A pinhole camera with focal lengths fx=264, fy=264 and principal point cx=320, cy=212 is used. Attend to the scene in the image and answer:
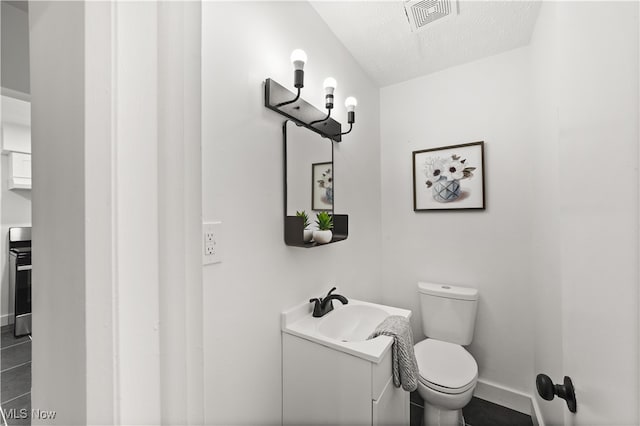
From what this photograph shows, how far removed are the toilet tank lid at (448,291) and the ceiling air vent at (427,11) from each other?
1.65 m

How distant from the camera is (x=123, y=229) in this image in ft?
1.35

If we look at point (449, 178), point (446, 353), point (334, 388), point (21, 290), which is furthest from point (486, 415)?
point (21, 290)

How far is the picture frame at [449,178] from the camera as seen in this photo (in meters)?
1.84

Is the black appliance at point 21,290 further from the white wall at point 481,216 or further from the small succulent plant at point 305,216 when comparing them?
the white wall at point 481,216

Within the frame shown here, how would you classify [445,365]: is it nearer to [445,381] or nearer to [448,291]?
[445,381]

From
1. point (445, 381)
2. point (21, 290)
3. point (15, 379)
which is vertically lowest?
point (15, 379)

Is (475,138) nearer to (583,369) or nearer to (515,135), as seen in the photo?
(515,135)

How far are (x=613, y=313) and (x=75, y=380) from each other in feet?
2.89

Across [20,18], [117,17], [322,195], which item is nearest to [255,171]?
[322,195]

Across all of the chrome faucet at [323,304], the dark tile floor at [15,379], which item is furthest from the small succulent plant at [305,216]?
the dark tile floor at [15,379]

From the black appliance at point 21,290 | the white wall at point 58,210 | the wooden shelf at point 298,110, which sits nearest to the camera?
the white wall at point 58,210

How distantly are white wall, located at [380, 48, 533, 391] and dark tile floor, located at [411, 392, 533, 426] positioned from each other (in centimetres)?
16

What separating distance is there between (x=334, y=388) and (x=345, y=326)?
1.17 feet

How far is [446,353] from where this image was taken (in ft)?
5.27
